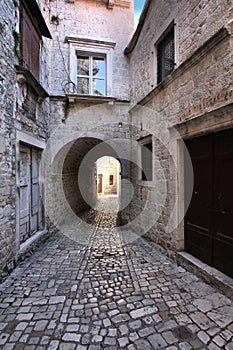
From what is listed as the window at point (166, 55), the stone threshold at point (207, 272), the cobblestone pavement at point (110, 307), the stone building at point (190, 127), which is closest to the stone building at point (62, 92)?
the cobblestone pavement at point (110, 307)

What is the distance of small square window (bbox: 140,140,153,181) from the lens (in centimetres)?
493

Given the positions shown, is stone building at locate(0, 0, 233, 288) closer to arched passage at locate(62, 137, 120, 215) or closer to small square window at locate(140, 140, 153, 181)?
small square window at locate(140, 140, 153, 181)

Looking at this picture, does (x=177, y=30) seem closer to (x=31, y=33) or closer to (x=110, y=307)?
(x=31, y=33)

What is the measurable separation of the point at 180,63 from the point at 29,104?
3.00m

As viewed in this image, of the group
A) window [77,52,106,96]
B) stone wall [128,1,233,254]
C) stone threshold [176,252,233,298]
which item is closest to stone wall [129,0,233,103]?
stone wall [128,1,233,254]

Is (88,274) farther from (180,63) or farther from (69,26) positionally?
(69,26)

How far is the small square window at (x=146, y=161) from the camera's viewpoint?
4934 mm

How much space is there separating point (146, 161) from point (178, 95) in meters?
2.00

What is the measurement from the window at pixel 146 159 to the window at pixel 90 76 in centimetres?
220

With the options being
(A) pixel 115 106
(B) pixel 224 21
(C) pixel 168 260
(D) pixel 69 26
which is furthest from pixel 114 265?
(D) pixel 69 26

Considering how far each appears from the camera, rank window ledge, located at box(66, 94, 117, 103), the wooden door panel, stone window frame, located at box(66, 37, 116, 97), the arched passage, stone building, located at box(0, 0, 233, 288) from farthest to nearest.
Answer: the arched passage → stone window frame, located at box(66, 37, 116, 97) → window ledge, located at box(66, 94, 117, 103) → the wooden door panel → stone building, located at box(0, 0, 233, 288)

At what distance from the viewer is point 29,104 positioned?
162 inches

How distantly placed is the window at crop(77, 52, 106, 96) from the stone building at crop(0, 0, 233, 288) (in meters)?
0.03

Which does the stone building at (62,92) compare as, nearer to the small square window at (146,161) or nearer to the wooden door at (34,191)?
the wooden door at (34,191)
